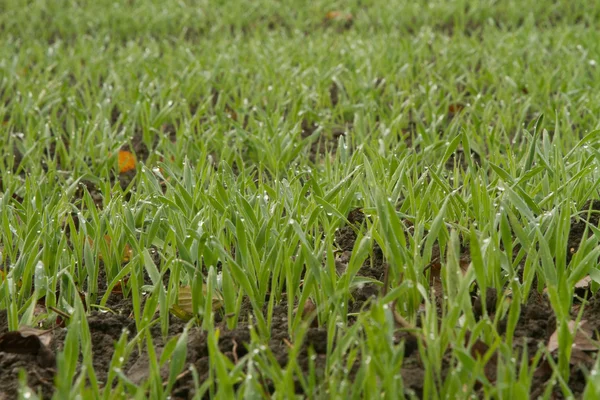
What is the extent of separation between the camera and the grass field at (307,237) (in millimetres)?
1513

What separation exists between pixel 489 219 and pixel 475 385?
0.53 meters

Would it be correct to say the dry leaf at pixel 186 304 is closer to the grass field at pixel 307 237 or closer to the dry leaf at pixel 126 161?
the grass field at pixel 307 237

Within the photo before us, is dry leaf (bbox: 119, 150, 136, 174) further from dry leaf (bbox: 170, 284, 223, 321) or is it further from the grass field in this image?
dry leaf (bbox: 170, 284, 223, 321)

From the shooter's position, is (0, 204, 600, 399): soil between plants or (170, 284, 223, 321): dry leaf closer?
(0, 204, 600, 399): soil between plants

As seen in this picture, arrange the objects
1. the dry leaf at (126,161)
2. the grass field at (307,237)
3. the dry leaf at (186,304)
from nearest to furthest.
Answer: the grass field at (307,237) → the dry leaf at (186,304) → the dry leaf at (126,161)

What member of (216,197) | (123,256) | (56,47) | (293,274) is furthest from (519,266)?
(56,47)

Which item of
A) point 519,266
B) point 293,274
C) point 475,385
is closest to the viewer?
point 475,385

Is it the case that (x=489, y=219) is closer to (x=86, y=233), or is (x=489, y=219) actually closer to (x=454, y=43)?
(x=86, y=233)

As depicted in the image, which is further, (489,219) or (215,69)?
(215,69)

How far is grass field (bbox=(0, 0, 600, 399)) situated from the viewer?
1513 mm

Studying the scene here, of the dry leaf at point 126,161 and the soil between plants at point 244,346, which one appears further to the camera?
the dry leaf at point 126,161

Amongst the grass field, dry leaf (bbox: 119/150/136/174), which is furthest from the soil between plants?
dry leaf (bbox: 119/150/136/174)

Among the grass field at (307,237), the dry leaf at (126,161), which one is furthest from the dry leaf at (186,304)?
the dry leaf at (126,161)

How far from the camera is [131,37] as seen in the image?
598 centimetres
